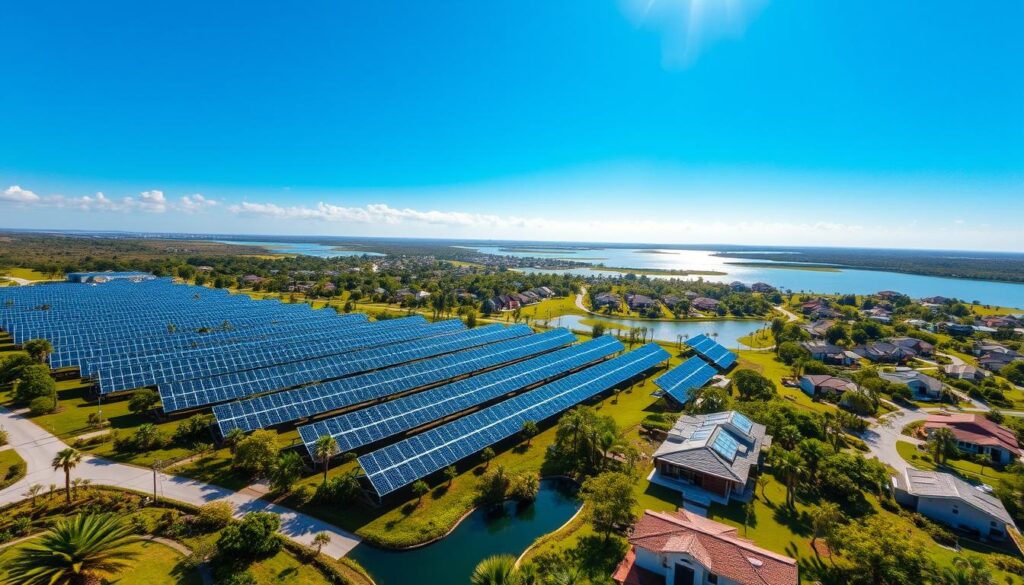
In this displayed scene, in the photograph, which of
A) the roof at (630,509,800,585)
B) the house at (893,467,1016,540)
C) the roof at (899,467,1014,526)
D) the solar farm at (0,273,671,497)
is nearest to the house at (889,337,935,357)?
the solar farm at (0,273,671,497)

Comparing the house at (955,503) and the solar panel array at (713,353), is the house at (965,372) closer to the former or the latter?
the solar panel array at (713,353)

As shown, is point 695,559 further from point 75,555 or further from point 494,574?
point 75,555

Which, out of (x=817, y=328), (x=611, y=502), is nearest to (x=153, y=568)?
(x=611, y=502)

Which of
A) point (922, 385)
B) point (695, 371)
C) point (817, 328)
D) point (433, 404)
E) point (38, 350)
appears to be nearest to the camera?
point (433, 404)

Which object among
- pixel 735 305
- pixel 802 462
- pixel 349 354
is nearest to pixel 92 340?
pixel 349 354

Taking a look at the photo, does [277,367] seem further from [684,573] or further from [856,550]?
[856,550]

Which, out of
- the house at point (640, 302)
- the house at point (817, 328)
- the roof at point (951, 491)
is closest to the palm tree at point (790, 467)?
the roof at point (951, 491)

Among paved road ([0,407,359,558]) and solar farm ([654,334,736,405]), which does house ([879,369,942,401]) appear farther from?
paved road ([0,407,359,558])
